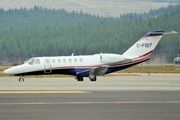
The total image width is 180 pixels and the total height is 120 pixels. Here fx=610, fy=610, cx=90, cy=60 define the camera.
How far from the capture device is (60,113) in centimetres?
2106

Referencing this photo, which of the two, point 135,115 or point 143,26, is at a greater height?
point 143,26

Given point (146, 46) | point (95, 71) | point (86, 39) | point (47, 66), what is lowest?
point (95, 71)

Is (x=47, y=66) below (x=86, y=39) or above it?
below

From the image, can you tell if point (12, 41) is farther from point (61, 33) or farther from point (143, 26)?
point (143, 26)

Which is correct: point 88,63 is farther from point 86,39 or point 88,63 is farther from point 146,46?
point 86,39

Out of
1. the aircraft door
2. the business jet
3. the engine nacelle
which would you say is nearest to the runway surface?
the business jet

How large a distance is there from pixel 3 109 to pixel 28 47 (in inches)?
5626

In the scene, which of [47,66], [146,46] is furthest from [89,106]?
[146,46]

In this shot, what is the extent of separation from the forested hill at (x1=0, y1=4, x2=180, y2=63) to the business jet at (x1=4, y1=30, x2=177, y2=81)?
85.6 meters

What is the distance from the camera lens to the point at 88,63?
48.7 metres

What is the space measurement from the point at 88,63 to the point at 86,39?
12450 centimetres

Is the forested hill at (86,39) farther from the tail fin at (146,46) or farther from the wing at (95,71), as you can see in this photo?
the wing at (95,71)

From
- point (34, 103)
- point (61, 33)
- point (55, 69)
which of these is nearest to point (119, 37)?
point (61, 33)

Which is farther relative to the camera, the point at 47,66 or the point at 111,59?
the point at 111,59
